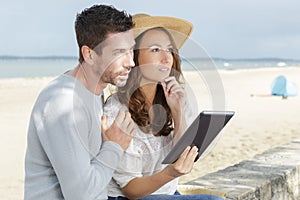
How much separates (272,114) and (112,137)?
11513 mm

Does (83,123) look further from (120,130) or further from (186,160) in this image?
(186,160)

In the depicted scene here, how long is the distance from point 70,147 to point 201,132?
1.79 feet

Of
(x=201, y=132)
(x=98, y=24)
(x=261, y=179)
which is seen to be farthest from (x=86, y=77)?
(x=261, y=179)

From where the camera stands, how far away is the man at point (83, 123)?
1765mm

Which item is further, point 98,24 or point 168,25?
point 168,25

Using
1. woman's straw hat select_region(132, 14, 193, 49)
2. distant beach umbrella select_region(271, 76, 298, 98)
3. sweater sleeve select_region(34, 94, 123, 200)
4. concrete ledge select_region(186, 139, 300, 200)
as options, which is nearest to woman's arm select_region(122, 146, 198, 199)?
sweater sleeve select_region(34, 94, 123, 200)

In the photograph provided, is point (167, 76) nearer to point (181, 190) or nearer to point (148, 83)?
point (148, 83)

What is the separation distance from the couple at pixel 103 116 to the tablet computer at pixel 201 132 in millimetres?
33

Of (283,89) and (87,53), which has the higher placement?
(87,53)

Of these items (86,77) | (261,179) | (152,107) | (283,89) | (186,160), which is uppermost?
(86,77)

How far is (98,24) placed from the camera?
1838 millimetres

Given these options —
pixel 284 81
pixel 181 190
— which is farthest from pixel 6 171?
pixel 284 81

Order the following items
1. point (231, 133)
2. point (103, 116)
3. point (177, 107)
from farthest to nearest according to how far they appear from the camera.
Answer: point (231, 133), point (177, 107), point (103, 116)

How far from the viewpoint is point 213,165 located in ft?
23.1
